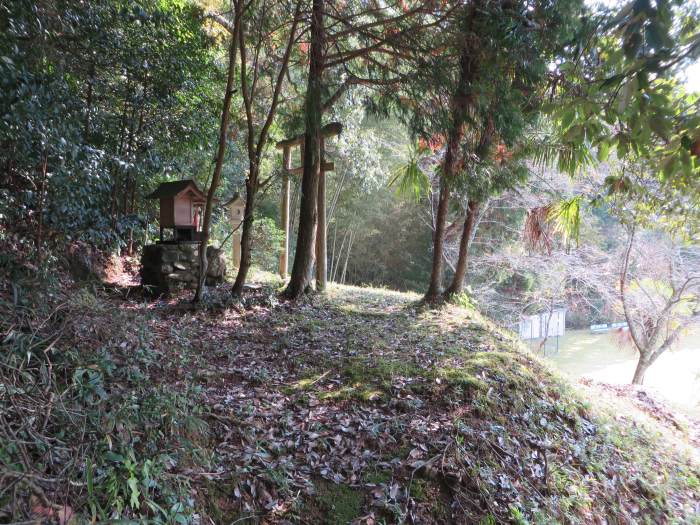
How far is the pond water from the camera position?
1180 cm

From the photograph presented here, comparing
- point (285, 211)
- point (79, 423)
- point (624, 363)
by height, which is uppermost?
point (285, 211)

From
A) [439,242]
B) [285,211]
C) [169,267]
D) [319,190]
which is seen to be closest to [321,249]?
[319,190]

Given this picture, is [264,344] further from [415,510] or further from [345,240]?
[345,240]

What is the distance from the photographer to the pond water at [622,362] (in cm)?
1180

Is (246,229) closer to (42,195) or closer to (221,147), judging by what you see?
(221,147)

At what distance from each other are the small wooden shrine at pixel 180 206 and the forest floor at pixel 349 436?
143cm

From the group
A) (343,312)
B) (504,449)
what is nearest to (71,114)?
(343,312)

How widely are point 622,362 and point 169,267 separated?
16.5 m

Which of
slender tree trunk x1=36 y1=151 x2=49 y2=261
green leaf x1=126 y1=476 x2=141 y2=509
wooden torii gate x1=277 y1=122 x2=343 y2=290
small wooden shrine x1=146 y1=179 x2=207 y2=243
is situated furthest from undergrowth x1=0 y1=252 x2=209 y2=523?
wooden torii gate x1=277 y1=122 x2=343 y2=290

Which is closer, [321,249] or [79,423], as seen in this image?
[79,423]

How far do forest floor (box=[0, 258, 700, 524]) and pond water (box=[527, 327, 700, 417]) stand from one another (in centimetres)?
766

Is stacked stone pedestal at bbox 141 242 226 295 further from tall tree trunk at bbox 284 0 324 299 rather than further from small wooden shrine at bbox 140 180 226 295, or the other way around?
tall tree trunk at bbox 284 0 324 299

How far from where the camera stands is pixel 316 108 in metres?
5.46

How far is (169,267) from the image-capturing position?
5910 mm
